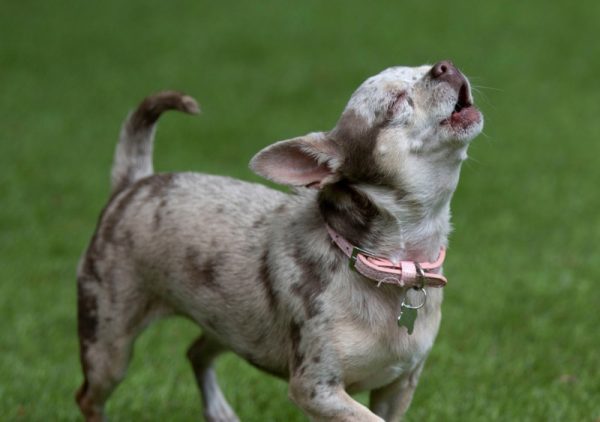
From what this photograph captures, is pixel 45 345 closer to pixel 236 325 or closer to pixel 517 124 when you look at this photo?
pixel 236 325

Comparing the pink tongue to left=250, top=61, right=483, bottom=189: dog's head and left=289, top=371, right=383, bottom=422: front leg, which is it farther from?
left=289, top=371, right=383, bottom=422: front leg

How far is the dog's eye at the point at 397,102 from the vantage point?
4.02 meters

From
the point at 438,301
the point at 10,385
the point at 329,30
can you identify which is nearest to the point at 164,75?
the point at 329,30

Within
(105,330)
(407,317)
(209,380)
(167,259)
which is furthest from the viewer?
(209,380)

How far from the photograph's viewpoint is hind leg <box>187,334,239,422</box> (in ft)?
17.9

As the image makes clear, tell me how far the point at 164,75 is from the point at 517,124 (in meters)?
4.64

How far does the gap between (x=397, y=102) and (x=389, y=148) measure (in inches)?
6.9

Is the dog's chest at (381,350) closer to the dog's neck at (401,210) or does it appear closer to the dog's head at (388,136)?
the dog's neck at (401,210)

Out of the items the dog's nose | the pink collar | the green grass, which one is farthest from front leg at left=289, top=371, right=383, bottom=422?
the green grass

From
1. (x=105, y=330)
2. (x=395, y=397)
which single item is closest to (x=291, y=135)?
(x=105, y=330)

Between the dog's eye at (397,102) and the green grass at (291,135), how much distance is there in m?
0.60

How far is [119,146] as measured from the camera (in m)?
5.42

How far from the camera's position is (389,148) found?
4.02 m

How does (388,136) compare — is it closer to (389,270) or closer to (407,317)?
(389,270)
